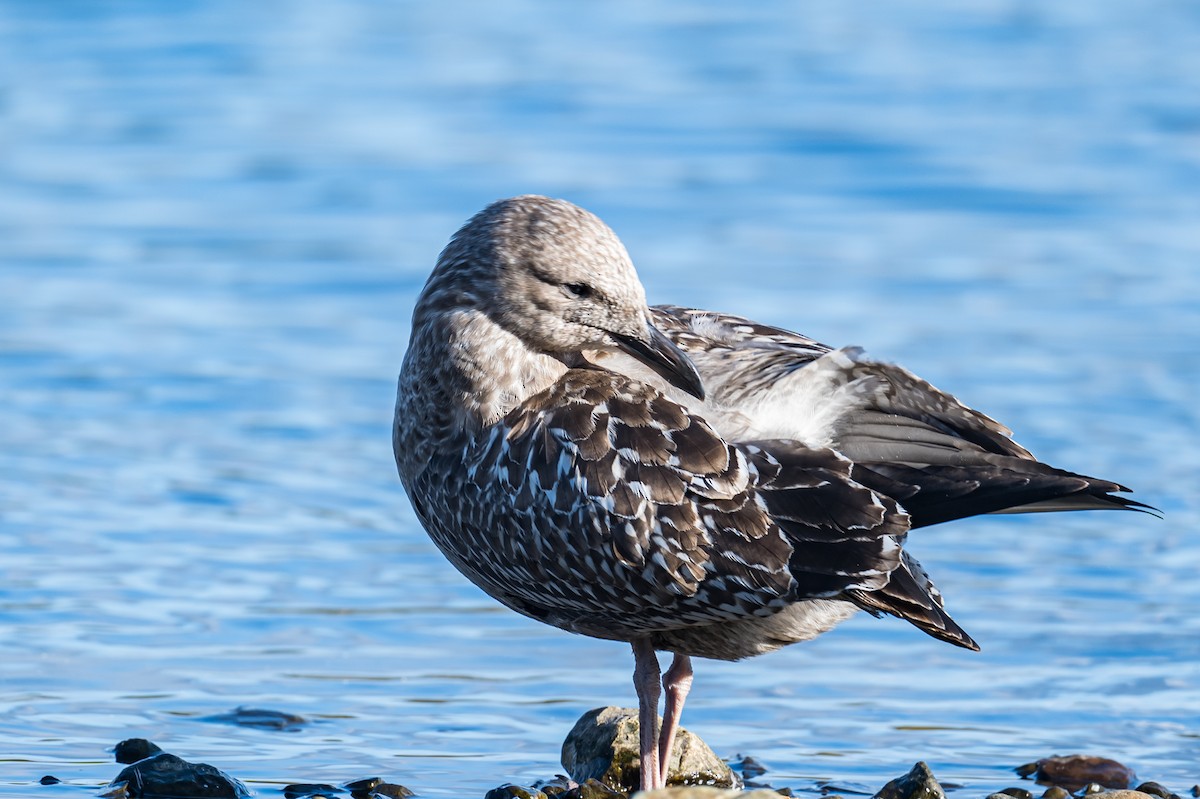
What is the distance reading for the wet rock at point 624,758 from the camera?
6.68m

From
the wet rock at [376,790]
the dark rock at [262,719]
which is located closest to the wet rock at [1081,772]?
the wet rock at [376,790]

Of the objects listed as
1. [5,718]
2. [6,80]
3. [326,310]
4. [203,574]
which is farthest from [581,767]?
[6,80]

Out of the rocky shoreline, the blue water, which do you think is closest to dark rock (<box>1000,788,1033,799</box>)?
the rocky shoreline

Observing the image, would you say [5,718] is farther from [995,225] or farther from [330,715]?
[995,225]

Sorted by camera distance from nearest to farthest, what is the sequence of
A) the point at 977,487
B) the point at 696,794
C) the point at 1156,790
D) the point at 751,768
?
the point at 696,794 < the point at 977,487 < the point at 1156,790 < the point at 751,768

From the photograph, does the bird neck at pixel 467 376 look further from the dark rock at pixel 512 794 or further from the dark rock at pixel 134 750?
the dark rock at pixel 134 750

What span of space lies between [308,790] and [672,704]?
1.25 meters

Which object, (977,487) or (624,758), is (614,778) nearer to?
(624,758)

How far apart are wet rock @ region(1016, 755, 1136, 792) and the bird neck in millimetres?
2261

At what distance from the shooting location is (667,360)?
5.94m

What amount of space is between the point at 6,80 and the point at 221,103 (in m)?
2.42

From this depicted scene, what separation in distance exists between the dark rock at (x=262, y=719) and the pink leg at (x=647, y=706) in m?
1.52

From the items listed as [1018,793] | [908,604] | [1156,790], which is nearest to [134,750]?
[908,604]

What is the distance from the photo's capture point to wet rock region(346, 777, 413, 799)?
21.2ft
